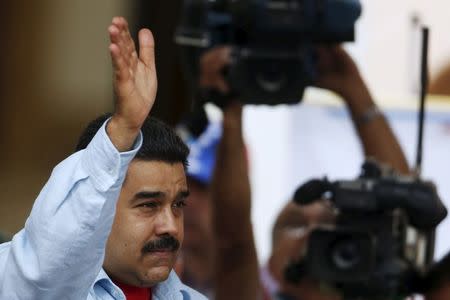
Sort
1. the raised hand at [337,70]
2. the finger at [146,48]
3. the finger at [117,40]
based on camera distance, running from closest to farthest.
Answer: the finger at [117,40]
the finger at [146,48]
the raised hand at [337,70]

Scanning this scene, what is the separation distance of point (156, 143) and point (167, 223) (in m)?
0.17

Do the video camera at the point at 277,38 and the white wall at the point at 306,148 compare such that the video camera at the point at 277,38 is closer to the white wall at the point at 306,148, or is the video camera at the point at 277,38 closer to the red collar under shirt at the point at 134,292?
the white wall at the point at 306,148

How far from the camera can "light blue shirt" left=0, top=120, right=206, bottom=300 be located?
2.95 meters

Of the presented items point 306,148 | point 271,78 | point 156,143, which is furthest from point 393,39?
point 156,143

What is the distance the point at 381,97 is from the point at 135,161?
299cm

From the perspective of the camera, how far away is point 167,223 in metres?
3.26

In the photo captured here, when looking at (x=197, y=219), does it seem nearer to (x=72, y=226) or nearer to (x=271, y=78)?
(x=271, y=78)

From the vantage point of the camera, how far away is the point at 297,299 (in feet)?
16.4

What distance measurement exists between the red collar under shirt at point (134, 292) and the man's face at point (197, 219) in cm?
220

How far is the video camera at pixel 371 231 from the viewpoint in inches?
167

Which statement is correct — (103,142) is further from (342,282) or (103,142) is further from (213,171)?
(213,171)

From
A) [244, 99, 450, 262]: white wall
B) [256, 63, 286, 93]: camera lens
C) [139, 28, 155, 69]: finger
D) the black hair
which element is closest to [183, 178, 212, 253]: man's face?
[244, 99, 450, 262]: white wall

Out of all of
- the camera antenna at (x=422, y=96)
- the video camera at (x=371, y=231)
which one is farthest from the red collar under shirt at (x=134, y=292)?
the camera antenna at (x=422, y=96)

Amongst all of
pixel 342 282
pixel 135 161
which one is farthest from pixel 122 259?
pixel 342 282
